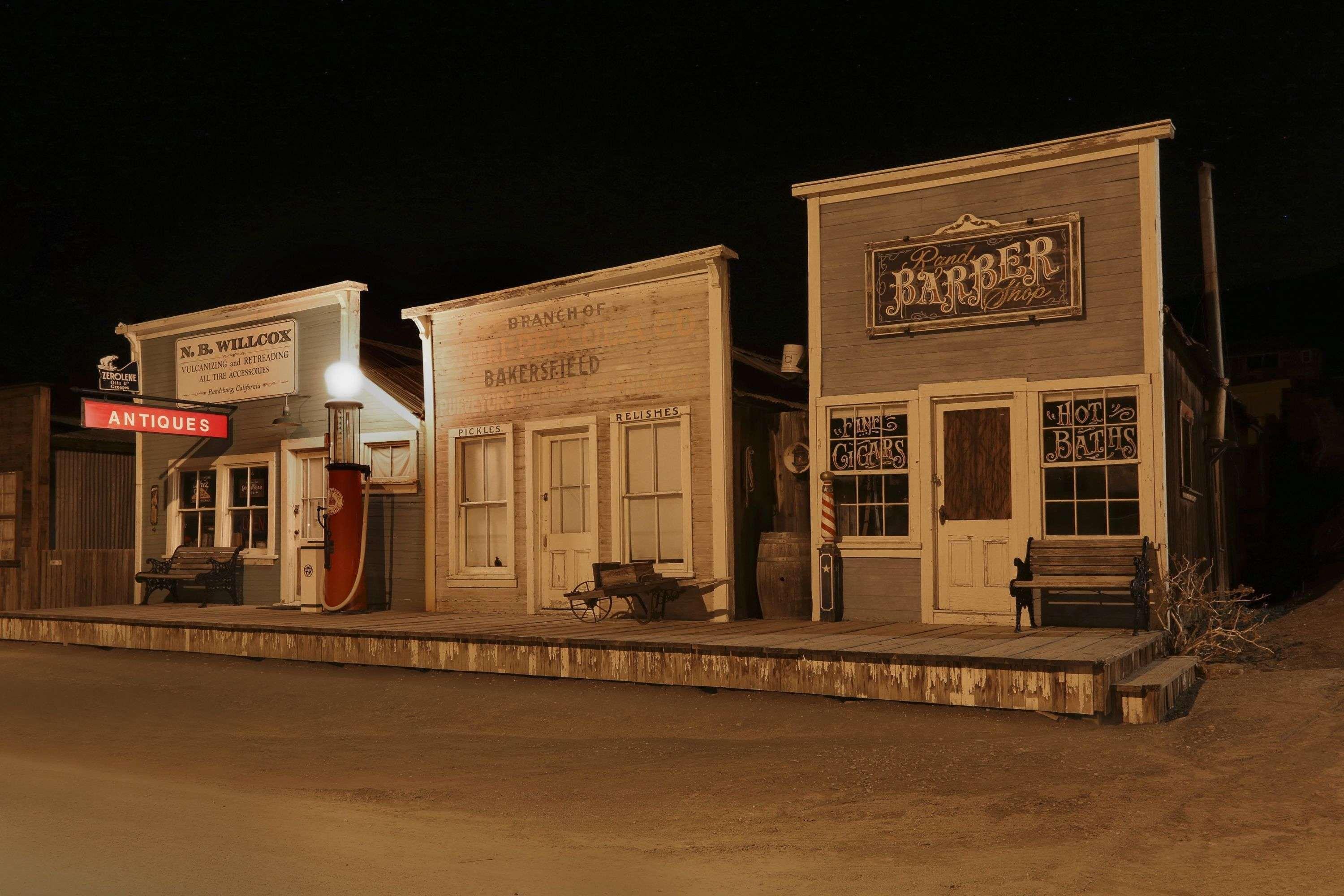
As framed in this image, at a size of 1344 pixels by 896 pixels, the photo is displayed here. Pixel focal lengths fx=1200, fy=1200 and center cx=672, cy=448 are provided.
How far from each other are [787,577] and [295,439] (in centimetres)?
697

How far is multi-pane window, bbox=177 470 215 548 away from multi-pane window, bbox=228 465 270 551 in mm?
371

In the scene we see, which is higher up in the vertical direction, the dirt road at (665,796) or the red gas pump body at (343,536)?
the red gas pump body at (343,536)

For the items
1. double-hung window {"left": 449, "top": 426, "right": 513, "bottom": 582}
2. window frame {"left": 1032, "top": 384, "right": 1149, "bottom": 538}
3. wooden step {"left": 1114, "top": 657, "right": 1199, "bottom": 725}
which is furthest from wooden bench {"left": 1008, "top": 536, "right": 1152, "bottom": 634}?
double-hung window {"left": 449, "top": 426, "right": 513, "bottom": 582}

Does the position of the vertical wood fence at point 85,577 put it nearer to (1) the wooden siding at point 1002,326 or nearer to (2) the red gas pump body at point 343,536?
(2) the red gas pump body at point 343,536


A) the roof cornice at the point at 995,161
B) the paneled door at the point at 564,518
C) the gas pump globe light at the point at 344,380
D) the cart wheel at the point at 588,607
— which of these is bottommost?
the cart wheel at the point at 588,607

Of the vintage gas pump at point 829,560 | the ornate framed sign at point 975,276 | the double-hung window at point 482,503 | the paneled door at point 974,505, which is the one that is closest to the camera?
the ornate framed sign at point 975,276

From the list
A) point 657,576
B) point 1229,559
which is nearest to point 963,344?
point 657,576

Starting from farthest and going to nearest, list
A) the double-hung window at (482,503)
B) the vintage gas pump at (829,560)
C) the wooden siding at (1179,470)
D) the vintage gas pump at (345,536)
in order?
the vintage gas pump at (345,536)
the double-hung window at (482,503)
the vintage gas pump at (829,560)
the wooden siding at (1179,470)

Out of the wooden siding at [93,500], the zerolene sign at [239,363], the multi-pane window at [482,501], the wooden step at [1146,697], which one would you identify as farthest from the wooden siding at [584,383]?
the wooden siding at [93,500]

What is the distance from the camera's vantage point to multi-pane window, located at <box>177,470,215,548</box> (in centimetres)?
1594

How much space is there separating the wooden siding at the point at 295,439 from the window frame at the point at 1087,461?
23.0ft

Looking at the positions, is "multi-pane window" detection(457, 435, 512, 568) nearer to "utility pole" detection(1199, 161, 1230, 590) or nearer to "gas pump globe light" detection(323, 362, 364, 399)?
"gas pump globe light" detection(323, 362, 364, 399)

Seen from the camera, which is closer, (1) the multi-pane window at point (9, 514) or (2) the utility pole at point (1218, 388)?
(2) the utility pole at point (1218, 388)

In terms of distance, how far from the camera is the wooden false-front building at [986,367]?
9.89 metres
